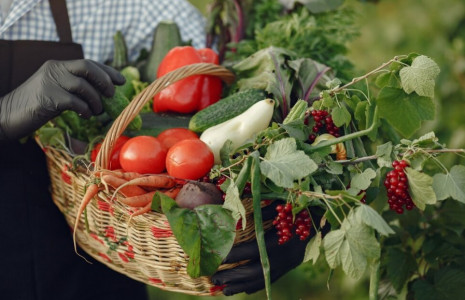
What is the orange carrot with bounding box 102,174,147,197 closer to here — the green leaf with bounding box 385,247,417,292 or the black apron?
the black apron

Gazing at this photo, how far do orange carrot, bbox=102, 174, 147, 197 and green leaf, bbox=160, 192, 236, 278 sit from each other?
0.14 meters

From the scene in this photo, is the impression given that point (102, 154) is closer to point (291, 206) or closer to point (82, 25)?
point (291, 206)

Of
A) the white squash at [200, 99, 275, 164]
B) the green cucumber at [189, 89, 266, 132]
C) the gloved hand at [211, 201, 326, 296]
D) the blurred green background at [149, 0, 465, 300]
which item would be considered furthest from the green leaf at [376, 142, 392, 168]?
the blurred green background at [149, 0, 465, 300]

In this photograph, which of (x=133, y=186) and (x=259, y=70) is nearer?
(x=133, y=186)

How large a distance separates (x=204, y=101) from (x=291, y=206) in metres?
0.63

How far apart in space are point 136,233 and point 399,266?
0.76 metres

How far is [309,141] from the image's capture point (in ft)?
4.47

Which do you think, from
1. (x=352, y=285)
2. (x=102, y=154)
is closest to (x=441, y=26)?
(x=352, y=285)

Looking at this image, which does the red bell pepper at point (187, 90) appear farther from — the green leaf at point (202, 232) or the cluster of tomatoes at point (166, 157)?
the green leaf at point (202, 232)

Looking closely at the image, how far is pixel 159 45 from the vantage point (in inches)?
73.0

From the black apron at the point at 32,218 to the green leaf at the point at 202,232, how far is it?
0.60 m

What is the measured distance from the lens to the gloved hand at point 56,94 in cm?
137

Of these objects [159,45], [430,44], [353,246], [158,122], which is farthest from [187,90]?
[430,44]

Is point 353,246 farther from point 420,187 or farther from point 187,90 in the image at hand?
point 187,90
